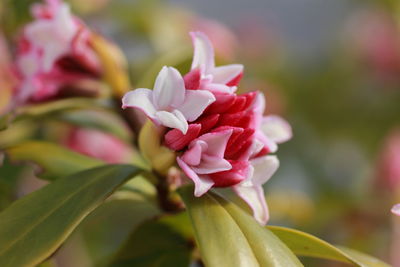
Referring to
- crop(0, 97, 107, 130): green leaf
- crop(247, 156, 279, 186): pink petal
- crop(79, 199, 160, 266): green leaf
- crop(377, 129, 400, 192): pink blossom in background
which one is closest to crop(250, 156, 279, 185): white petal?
crop(247, 156, 279, 186): pink petal

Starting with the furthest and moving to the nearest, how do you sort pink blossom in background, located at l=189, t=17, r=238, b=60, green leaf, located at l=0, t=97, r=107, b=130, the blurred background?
pink blossom in background, located at l=189, t=17, r=238, b=60, the blurred background, green leaf, located at l=0, t=97, r=107, b=130

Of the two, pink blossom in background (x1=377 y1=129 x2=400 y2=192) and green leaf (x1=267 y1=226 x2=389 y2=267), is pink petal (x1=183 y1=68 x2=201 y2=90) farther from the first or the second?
pink blossom in background (x1=377 y1=129 x2=400 y2=192)

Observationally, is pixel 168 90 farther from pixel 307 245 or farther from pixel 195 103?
pixel 307 245

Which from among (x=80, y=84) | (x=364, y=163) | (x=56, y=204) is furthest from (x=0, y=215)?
(x=364, y=163)

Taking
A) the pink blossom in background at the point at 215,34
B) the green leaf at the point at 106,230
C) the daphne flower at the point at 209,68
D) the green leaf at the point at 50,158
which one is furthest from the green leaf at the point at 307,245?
the pink blossom in background at the point at 215,34

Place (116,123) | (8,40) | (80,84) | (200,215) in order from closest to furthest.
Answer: (200,215) → (80,84) → (116,123) → (8,40)

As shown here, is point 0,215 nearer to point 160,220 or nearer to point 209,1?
point 160,220
